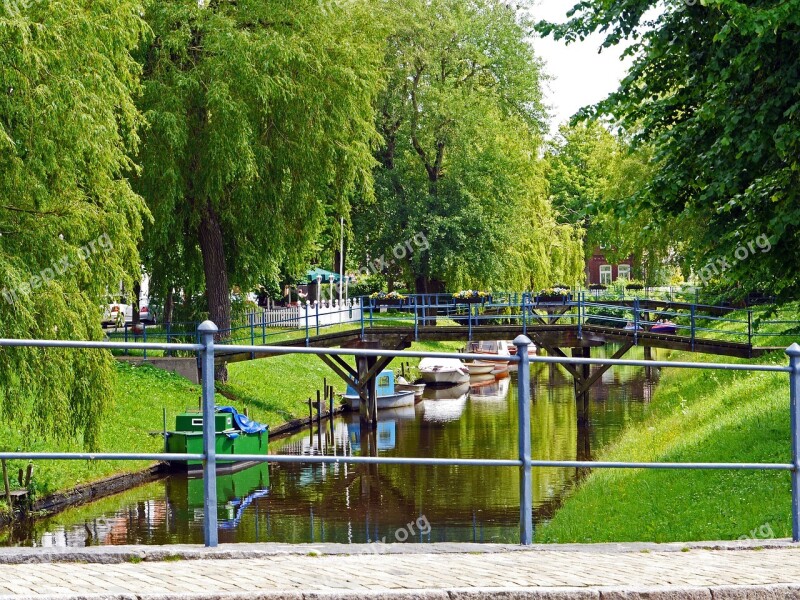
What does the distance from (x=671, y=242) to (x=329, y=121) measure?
58.4 feet

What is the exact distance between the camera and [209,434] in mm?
6539

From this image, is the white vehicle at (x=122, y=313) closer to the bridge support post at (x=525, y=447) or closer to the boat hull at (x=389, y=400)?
the boat hull at (x=389, y=400)

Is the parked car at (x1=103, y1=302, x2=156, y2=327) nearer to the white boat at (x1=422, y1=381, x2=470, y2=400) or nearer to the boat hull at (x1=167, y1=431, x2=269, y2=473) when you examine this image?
the boat hull at (x1=167, y1=431, x2=269, y2=473)

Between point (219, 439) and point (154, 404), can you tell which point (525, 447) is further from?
point (154, 404)

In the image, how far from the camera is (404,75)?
43.7 m

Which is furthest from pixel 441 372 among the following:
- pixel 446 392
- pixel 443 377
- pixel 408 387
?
pixel 408 387

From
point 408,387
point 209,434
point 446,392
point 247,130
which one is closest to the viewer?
point 209,434

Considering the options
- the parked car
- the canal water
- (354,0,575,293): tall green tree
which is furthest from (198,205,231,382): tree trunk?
(354,0,575,293): tall green tree

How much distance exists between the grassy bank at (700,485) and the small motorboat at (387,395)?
14.2 metres

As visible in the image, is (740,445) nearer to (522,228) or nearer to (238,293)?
(238,293)

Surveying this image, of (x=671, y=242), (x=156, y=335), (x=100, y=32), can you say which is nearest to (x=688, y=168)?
(x=100, y=32)

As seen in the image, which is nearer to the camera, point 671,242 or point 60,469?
point 60,469

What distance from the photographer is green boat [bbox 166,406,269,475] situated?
24609 mm

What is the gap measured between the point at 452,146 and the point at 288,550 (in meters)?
38.8
